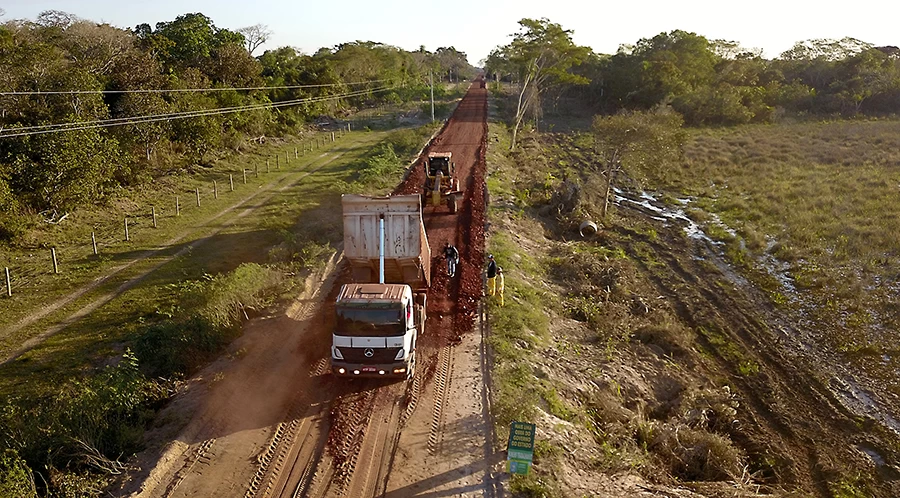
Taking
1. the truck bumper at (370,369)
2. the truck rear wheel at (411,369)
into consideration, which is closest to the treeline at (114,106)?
the truck bumper at (370,369)

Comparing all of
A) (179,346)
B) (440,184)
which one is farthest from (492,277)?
(440,184)

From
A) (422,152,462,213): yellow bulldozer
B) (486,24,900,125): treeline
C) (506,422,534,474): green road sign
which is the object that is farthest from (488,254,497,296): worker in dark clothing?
(486,24,900,125): treeline

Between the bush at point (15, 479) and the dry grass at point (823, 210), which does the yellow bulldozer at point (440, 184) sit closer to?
the dry grass at point (823, 210)

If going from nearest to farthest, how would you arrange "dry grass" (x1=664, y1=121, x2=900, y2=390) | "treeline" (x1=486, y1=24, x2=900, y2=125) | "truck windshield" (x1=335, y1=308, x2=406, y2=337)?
"truck windshield" (x1=335, y1=308, x2=406, y2=337), "dry grass" (x1=664, y1=121, x2=900, y2=390), "treeline" (x1=486, y1=24, x2=900, y2=125)

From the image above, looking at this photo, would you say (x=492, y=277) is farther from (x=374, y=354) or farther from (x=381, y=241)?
(x=374, y=354)

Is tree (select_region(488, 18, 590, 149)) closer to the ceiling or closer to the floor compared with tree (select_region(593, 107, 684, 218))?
closer to the ceiling

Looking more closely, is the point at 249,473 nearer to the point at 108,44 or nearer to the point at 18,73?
the point at 18,73

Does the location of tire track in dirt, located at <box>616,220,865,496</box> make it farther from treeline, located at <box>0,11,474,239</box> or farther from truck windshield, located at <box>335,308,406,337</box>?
treeline, located at <box>0,11,474,239</box>
